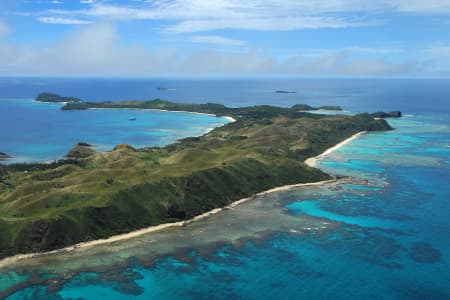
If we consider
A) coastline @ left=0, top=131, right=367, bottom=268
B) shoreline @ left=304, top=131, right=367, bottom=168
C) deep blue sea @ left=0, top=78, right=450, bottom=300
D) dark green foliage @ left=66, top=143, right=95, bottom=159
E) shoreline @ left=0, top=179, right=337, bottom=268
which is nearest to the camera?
deep blue sea @ left=0, top=78, right=450, bottom=300

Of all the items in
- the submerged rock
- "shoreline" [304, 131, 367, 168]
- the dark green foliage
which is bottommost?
the submerged rock

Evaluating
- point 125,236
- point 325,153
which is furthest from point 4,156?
point 325,153

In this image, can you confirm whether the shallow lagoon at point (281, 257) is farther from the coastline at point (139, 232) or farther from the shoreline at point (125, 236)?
the coastline at point (139, 232)

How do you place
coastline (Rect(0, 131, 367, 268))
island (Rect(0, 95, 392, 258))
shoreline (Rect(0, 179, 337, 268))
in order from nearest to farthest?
1. shoreline (Rect(0, 179, 337, 268))
2. coastline (Rect(0, 131, 367, 268))
3. island (Rect(0, 95, 392, 258))

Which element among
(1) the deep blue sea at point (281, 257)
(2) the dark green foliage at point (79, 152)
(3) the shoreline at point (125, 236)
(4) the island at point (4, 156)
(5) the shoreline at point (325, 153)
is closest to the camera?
(1) the deep blue sea at point (281, 257)

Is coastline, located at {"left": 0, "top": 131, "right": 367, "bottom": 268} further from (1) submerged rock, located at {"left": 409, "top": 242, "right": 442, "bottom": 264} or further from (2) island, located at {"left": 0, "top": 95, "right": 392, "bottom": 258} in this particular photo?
(1) submerged rock, located at {"left": 409, "top": 242, "right": 442, "bottom": 264}

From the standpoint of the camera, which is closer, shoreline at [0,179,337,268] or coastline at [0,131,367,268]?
shoreline at [0,179,337,268]

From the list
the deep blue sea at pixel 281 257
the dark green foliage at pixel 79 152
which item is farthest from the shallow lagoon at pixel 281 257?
the dark green foliage at pixel 79 152

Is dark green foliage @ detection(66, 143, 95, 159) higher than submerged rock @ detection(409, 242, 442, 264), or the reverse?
dark green foliage @ detection(66, 143, 95, 159)

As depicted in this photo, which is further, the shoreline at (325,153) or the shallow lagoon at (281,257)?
the shoreline at (325,153)

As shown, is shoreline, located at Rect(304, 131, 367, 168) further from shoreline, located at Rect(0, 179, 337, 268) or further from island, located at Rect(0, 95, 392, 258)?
shoreline, located at Rect(0, 179, 337, 268)

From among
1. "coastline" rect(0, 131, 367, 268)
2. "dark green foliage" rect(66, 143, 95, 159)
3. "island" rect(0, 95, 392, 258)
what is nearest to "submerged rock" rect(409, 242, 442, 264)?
"coastline" rect(0, 131, 367, 268)
